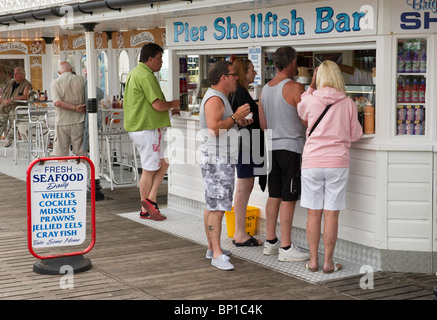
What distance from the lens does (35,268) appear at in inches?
246

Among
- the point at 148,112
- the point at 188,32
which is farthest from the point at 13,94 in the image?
the point at 148,112

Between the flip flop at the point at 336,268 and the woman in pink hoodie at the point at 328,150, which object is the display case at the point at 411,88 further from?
the flip flop at the point at 336,268

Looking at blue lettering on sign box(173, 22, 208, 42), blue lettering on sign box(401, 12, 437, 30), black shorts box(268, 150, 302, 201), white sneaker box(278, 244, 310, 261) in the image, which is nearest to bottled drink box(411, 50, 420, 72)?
blue lettering on sign box(401, 12, 437, 30)

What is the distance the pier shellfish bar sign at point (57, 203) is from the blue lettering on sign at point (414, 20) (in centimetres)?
298

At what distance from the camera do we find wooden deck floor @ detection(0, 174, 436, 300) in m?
5.54

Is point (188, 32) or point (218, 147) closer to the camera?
point (218, 147)

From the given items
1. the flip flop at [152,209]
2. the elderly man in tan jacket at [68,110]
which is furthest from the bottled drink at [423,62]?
the elderly man in tan jacket at [68,110]

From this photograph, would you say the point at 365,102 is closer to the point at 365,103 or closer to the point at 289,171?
the point at 365,103

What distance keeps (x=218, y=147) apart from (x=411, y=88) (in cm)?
172

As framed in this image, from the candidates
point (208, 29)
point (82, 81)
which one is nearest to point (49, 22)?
point (82, 81)

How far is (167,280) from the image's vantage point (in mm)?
5957

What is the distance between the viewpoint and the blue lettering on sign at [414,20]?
597 centimetres

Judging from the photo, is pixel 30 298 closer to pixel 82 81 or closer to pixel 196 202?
pixel 196 202
